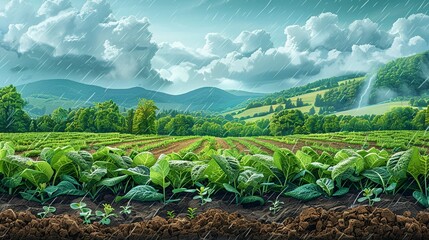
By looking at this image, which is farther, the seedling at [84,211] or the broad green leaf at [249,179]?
the broad green leaf at [249,179]

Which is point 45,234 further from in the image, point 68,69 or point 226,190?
point 68,69

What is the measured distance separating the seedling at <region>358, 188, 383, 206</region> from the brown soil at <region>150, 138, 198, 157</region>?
2410mm

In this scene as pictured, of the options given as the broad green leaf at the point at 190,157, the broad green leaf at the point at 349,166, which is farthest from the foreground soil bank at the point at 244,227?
the broad green leaf at the point at 190,157

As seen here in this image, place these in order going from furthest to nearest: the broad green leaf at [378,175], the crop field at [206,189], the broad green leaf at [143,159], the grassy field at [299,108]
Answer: the grassy field at [299,108] → the broad green leaf at [143,159] → the broad green leaf at [378,175] → the crop field at [206,189]

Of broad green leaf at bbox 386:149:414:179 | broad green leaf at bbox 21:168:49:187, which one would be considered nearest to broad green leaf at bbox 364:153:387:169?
broad green leaf at bbox 386:149:414:179

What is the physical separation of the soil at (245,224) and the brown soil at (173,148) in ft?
6.51

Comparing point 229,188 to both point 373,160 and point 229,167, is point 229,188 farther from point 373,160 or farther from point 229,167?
point 373,160

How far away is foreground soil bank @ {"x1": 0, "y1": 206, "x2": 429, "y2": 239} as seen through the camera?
126 inches

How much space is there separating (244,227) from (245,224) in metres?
0.02

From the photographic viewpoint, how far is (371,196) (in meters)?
3.59

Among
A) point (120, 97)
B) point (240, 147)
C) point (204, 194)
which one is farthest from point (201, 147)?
point (204, 194)

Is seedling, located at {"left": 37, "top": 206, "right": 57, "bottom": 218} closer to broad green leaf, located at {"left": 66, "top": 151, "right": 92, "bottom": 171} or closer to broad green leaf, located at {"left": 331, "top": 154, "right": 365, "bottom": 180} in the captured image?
broad green leaf, located at {"left": 66, "top": 151, "right": 92, "bottom": 171}

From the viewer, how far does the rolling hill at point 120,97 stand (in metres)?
6.14

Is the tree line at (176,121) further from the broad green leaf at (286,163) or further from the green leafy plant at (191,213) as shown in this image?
the green leafy plant at (191,213)
